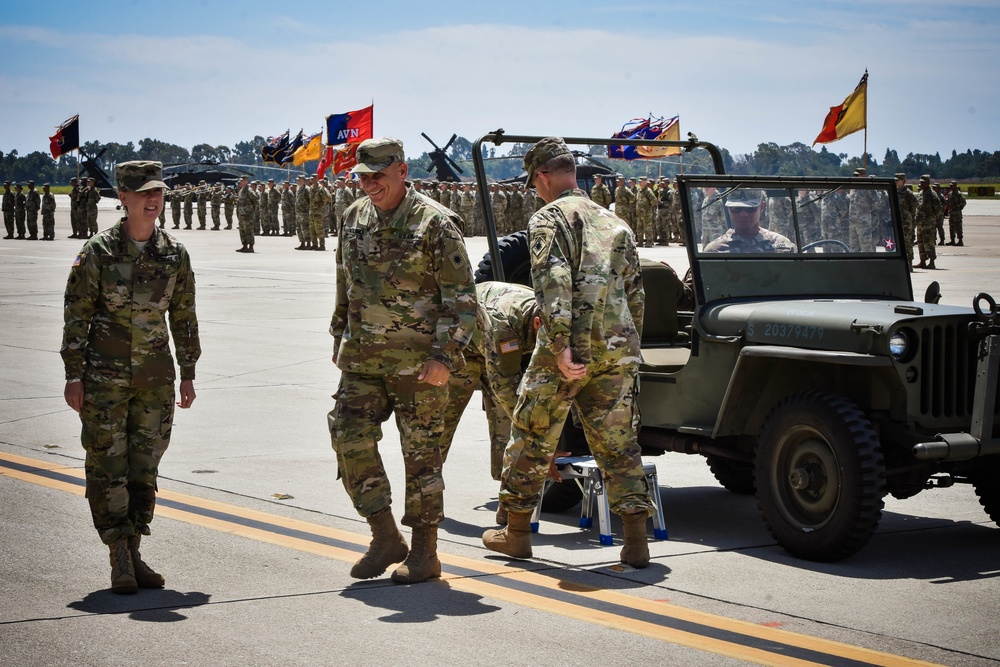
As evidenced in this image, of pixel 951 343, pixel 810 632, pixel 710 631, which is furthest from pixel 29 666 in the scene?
pixel 951 343

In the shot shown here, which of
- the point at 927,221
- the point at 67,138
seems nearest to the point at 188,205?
the point at 67,138

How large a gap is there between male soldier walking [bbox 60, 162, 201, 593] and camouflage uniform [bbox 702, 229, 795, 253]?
114 inches

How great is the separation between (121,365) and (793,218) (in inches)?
146

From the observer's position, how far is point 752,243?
22.6ft

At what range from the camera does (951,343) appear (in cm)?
582

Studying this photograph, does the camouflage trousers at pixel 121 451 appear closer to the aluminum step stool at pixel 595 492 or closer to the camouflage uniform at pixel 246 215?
the aluminum step stool at pixel 595 492

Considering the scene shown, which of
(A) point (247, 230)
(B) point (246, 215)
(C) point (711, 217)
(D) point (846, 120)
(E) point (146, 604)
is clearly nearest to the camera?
(E) point (146, 604)

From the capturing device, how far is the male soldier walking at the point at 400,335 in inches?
210

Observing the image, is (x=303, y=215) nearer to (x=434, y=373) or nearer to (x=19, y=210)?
(x=19, y=210)

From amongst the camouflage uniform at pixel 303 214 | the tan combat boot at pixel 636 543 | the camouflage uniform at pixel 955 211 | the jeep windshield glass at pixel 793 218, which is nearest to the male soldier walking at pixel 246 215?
the camouflage uniform at pixel 303 214

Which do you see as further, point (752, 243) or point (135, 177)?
point (752, 243)

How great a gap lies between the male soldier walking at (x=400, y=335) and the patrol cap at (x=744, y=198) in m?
2.10

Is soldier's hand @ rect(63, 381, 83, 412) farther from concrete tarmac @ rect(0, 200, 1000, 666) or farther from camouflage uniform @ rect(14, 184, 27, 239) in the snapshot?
camouflage uniform @ rect(14, 184, 27, 239)

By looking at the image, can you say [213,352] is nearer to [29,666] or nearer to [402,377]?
[402,377]
